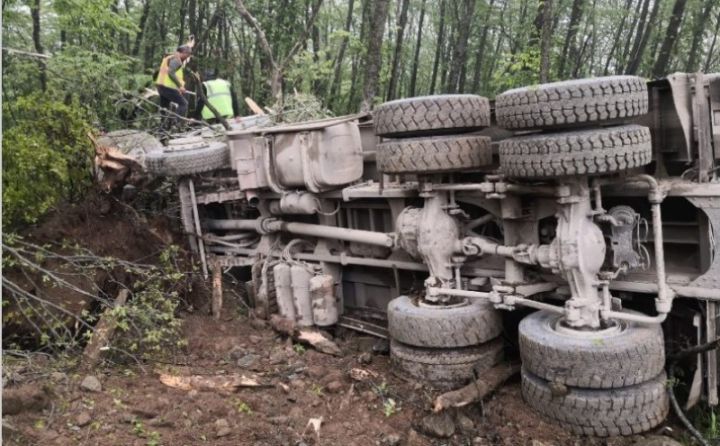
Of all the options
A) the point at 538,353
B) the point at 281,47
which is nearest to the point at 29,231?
the point at 538,353

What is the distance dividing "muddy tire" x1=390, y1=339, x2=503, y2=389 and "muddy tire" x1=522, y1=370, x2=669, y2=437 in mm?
730

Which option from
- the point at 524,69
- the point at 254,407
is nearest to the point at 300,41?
the point at 524,69

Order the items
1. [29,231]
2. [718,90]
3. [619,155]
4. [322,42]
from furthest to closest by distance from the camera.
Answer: [322,42], [29,231], [718,90], [619,155]

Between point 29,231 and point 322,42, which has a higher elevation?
point 322,42

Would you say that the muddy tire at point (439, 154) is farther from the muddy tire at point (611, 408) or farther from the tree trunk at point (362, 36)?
the tree trunk at point (362, 36)

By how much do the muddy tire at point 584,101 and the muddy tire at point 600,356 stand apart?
1.36m

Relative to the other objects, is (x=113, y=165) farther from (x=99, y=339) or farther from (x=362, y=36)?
(x=362, y=36)

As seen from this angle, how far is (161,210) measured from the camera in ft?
23.8

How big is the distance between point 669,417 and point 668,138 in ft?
6.12

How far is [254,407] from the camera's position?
4297 mm

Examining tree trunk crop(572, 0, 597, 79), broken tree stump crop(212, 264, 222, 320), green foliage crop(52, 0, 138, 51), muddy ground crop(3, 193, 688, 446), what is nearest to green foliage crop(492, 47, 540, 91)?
tree trunk crop(572, 0, 597, 79)

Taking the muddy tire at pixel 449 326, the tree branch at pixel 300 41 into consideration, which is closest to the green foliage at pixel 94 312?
the muddy tire at pixel 449 326

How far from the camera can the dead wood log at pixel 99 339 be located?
4.54 meters

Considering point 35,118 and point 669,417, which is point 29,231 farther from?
point 669,417
